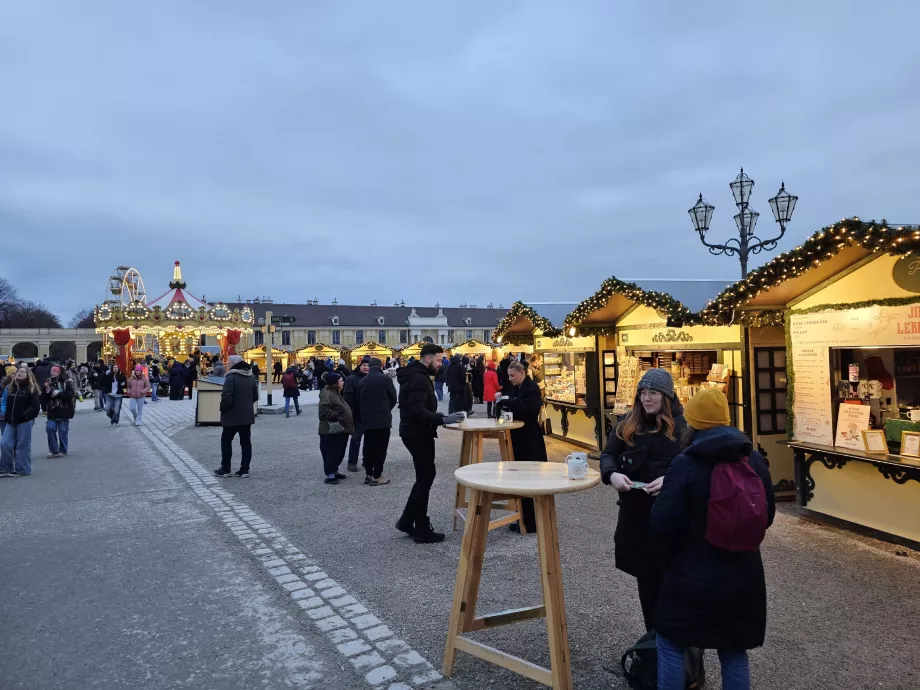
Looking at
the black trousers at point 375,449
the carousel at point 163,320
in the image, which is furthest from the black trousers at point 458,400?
the carousel at point 163,320

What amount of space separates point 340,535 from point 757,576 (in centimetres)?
406

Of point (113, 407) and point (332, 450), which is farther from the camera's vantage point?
point (113, 407)

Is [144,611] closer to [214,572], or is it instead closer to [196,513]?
[214,572]

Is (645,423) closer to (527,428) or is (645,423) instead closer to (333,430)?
(527,428)

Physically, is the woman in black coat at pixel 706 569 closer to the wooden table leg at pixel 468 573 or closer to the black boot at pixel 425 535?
the wooden table leg at pixel 468 573

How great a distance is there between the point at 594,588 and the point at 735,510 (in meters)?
2.29

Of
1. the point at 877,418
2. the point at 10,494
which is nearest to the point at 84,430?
the point at 10,494

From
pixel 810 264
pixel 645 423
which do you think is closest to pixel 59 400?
pixel 645 423

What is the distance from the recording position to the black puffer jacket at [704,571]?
214 cm

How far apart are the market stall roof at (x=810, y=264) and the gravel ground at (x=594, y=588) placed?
87.7 inches

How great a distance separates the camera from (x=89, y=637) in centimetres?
348

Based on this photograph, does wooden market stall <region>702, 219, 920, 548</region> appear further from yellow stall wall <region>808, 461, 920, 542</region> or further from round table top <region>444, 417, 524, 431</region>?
round table top <region>444, 417, 524, 431</region>

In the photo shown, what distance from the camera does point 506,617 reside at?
3.20 m

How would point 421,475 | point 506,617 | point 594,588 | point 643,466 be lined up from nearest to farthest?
point 643,466, point 506,617, point 594,588, point 421,475
